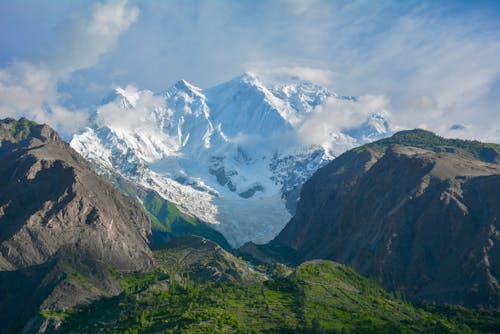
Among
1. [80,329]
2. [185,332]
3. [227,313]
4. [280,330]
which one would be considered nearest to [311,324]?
[280,330]

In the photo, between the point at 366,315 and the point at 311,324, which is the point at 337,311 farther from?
the point at 311,324

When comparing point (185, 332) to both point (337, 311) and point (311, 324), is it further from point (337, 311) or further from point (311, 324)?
point (337, 311)

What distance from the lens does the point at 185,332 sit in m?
161

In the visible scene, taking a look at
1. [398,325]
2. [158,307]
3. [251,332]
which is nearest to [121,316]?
[158,307]

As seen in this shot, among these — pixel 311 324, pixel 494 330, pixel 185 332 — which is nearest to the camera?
pixel 185 332

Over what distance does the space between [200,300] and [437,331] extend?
67.3 metres

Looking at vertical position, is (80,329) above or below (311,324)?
below

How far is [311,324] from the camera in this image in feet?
574

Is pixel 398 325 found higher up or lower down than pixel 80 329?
higher up

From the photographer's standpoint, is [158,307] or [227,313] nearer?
[227,313]

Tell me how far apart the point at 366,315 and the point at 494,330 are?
3633 cm

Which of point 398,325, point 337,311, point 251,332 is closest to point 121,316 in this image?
point 251,332

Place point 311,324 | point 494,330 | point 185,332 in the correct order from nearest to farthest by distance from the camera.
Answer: point 185,332 < point 311,324 < point 494,330

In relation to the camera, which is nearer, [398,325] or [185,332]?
[185,332]
